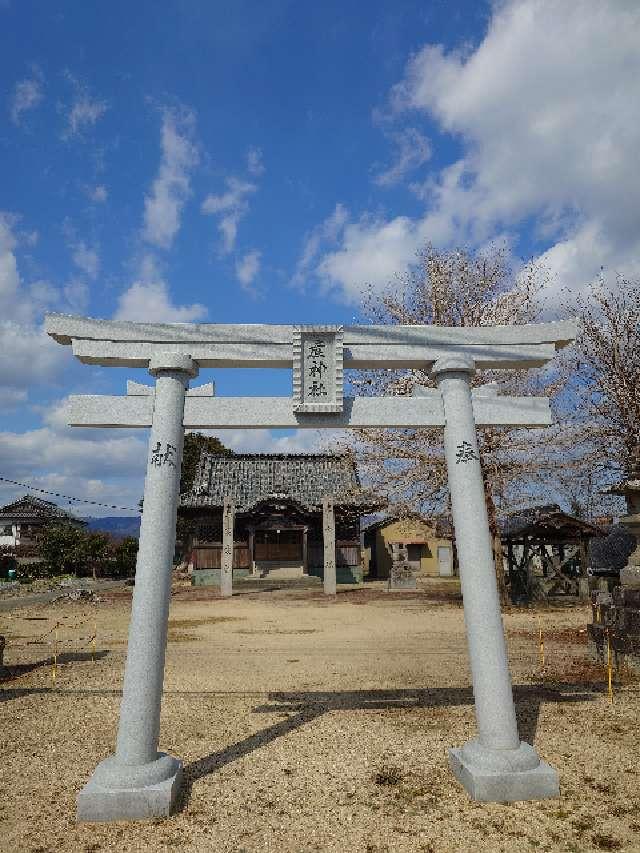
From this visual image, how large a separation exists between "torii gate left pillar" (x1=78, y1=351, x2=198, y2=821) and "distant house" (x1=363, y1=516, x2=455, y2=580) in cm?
3214

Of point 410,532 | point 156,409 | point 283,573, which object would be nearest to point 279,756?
point 156,409

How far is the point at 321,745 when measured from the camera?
5.62m

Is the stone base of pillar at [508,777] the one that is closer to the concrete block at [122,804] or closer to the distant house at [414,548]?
the concrete block at [122,804]

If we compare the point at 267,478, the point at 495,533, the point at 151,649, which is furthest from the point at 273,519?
the point at 151,649

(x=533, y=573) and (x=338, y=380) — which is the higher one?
(x=338, y=380)

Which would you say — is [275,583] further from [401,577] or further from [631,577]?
[631,577]

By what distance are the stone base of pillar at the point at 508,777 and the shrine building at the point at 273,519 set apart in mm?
18703

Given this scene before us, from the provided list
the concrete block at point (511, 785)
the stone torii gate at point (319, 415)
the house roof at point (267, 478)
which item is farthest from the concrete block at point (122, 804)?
the house roof at point (267, 478)

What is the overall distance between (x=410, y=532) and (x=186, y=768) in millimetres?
34232

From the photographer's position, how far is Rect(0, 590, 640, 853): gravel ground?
395cm

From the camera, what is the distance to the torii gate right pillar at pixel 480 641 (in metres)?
4.41

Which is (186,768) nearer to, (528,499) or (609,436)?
(528,499)

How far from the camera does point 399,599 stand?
20.6 metres

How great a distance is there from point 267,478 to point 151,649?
26.1 metres
